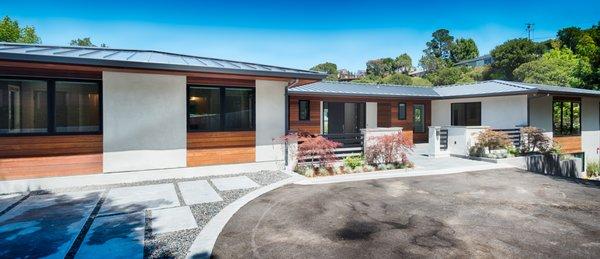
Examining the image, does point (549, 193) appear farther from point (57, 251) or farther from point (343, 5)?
point (343, 5)

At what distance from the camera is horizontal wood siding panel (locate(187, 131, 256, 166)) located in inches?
352

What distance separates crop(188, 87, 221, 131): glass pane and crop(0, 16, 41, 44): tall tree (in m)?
47.8

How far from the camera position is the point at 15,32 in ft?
137

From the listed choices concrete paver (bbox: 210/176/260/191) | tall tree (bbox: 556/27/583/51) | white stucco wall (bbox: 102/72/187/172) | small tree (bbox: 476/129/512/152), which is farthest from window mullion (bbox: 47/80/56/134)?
tall tree (bbox: 556/27/583/51)

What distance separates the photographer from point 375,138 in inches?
418

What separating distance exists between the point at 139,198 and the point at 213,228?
8.94 ft

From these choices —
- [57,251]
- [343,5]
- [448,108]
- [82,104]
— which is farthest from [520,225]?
[343,5]

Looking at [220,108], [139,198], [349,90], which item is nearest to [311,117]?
[349,90]

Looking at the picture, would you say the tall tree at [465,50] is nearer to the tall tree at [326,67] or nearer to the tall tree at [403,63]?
the tall tree at [403,63]

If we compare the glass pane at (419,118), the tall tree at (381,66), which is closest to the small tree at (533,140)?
the glass pane at (419,118)

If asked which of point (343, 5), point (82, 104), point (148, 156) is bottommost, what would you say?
point (148, 156)

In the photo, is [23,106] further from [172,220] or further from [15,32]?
[15,32]

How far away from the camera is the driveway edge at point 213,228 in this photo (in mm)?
3963

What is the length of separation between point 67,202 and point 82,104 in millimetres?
2797
